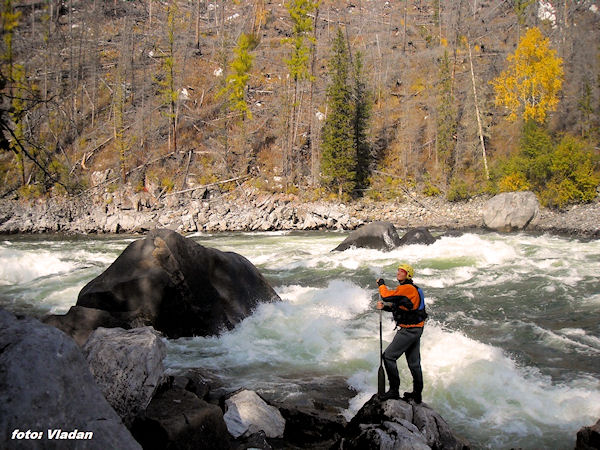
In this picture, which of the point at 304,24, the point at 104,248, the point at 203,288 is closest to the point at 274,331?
the point at 203,288

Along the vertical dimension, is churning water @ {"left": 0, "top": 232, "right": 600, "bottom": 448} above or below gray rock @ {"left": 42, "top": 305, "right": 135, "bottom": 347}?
below

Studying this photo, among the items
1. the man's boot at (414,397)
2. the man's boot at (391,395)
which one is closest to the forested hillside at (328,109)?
the man's boot at (391,395)

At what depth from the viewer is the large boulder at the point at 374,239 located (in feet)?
66.8

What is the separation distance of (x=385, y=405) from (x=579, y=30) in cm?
5811

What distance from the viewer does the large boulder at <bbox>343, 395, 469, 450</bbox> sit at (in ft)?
16.4

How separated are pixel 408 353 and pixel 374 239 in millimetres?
14052

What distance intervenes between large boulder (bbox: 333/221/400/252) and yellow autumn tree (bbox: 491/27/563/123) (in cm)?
2328

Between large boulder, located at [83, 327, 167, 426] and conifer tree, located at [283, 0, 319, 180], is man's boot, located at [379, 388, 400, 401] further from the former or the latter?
conifer tree, located at [283, 0, 319, 180]

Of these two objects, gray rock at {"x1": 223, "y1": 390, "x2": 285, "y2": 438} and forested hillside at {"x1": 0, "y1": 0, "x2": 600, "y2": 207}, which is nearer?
gray rock at {"x1": 223, "y1": 390, "x2": 285, "y2": 438}

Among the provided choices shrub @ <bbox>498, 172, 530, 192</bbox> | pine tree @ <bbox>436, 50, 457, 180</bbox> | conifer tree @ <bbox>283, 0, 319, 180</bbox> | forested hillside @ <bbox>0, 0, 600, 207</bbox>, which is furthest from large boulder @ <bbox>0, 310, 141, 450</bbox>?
pine tree @ <bbox>436, 50, 457, 180</bbox>

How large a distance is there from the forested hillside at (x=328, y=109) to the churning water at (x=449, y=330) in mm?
14493

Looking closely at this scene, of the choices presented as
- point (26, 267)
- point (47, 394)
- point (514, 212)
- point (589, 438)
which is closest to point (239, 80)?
point (514, 212)

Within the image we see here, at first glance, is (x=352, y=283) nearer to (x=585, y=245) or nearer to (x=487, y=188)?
(x=585, y=245)

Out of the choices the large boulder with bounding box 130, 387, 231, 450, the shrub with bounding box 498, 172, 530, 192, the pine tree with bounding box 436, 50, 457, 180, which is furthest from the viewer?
the pine tree with bounding box 436, 50, 457, 180
